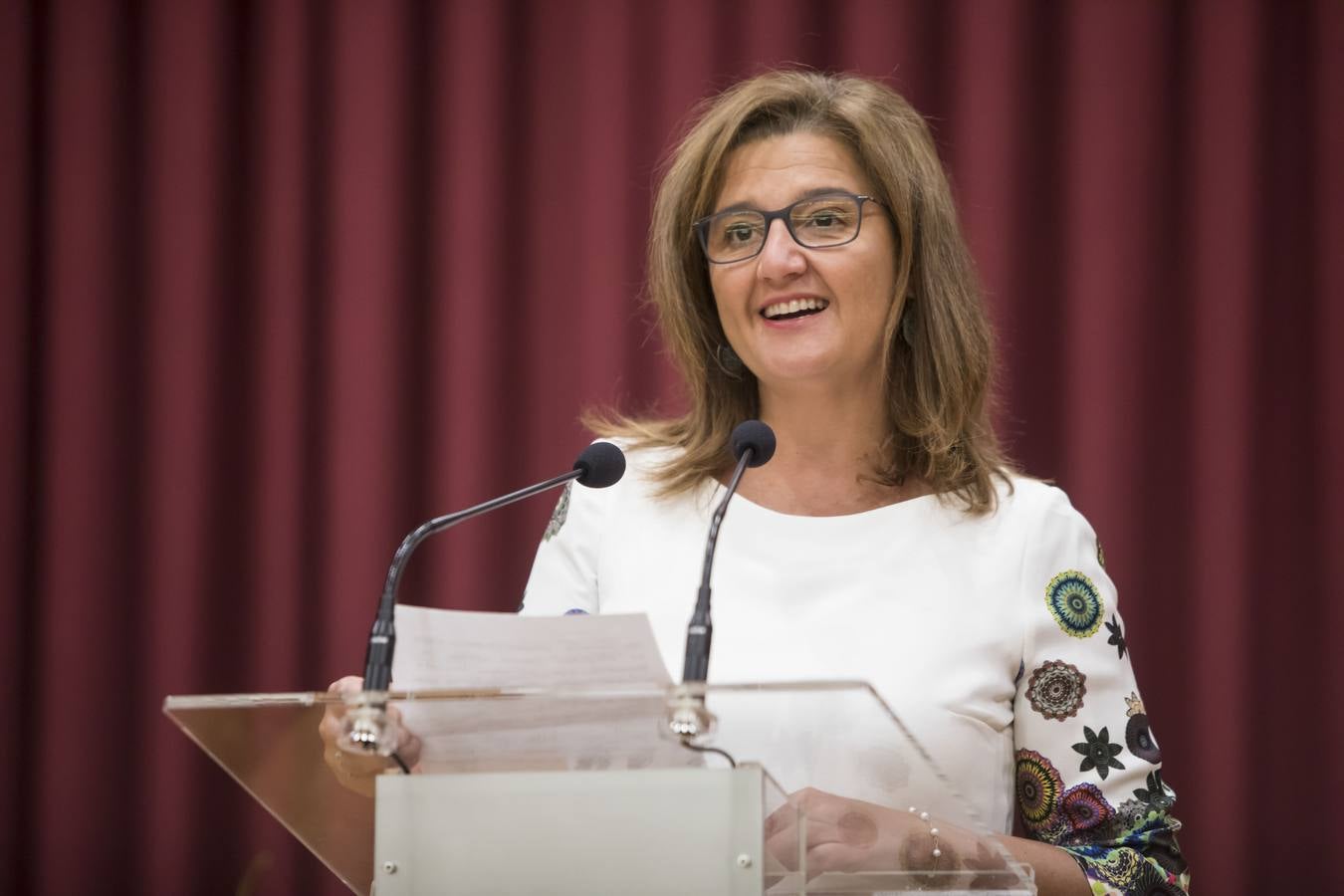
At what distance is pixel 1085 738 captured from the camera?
187cm

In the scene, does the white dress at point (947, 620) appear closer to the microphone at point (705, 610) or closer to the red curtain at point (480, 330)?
the microphone at point (705, 610)

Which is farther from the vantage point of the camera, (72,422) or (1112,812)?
(72,422)

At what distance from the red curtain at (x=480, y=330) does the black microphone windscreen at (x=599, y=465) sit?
1.06m

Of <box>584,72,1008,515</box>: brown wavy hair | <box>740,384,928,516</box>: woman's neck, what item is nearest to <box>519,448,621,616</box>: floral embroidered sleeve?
<box>584,72,1008,515</box>: brown wavy hair

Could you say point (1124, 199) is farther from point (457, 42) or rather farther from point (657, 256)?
point (457, 42)

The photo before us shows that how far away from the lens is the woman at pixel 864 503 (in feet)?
6.18

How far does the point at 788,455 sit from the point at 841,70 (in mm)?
1048

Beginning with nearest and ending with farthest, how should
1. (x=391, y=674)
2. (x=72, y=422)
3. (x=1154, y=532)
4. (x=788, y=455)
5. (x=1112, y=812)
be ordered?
(x=391, y=674)
(x=1112, y=812)
(x=788, y=455)
(x=1154, y=532)
(x=72, y=422)

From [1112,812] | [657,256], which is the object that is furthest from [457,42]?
[1112,812]

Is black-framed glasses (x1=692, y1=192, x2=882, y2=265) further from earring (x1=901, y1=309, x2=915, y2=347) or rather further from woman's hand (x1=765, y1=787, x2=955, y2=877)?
woman's hand (x1=765, y1=787, x2=955, y2=877)

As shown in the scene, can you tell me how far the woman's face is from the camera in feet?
6.71

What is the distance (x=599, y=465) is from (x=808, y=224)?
594 mm

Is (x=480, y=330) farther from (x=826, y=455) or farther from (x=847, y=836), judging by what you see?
(x=847, y=836)

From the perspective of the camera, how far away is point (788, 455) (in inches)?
86.5
